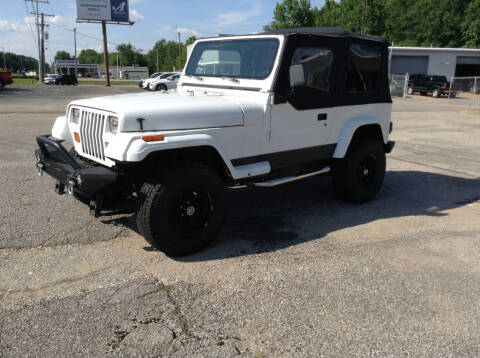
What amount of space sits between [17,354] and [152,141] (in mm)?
1777

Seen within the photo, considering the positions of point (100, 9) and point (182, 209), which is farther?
point (100, 9)

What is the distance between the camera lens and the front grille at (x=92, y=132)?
12.6ft

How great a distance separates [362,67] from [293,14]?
44.7 metres

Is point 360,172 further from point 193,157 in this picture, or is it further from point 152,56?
point 152,56

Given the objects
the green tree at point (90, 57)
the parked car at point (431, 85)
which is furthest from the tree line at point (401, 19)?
the green tree at point (90, 57)

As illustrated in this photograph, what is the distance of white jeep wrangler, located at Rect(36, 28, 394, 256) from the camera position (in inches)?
144

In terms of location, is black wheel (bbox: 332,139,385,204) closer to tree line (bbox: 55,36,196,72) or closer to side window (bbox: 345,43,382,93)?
side window (bbox: 345,43,382,93)

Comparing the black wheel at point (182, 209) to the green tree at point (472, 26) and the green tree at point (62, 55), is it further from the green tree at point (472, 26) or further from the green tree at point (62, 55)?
the green tree at point (62, 55)

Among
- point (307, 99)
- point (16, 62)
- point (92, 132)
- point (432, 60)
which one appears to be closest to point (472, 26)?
point (432, 60)

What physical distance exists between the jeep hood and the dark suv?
48293 millimetres

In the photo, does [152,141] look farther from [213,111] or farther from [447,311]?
[447,311]

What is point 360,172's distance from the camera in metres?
5.63

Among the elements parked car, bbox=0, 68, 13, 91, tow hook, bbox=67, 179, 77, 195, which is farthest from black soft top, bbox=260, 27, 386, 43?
parked car, bbox=0, 68, 13, 91

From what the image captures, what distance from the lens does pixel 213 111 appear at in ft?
12.9
